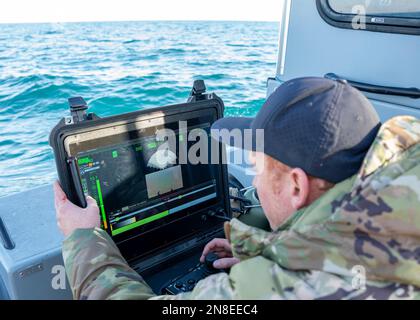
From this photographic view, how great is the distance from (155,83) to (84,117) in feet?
26.7

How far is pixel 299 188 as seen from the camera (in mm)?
973

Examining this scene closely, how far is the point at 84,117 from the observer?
1322mm

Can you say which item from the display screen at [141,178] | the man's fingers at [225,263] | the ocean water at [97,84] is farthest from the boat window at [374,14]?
the ocean water at [97,84]

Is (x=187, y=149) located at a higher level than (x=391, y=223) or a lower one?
lower

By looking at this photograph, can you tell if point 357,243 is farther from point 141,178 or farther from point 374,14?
point 374,14

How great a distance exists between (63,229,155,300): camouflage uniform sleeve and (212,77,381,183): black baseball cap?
1.72 ft

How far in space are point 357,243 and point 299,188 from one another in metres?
0.22

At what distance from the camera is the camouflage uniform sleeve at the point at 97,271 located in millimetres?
1071

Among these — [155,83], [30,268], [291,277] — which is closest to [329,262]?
[291,277]

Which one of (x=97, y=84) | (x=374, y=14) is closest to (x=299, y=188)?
(x=374, y=14)

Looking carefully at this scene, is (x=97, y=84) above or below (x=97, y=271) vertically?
below

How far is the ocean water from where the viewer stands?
5566 mm

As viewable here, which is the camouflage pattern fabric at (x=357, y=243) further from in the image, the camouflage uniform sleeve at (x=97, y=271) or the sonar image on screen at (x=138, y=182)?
the sonar image on screen at (x=138, y=182)
